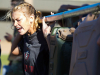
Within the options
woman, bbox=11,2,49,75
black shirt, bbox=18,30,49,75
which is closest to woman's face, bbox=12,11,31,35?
woman, bbox=11,2,49,75

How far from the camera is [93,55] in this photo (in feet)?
4.05

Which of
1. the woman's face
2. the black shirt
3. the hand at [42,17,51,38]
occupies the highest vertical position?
the woman's face

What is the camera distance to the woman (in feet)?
6.82

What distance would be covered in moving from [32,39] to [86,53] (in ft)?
3.26

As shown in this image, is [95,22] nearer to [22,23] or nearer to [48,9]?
[22,23]

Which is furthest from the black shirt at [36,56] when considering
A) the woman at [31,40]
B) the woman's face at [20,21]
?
the woman's face at [20,21]

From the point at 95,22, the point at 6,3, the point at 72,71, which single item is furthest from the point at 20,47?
the point at 6,3

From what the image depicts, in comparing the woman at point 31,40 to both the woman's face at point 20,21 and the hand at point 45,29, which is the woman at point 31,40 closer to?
the woman's face at point 20,21

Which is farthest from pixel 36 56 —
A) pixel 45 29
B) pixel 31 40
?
pixel 45 29

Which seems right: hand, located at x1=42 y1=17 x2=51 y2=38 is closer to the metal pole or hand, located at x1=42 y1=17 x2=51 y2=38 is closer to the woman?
the metal pole

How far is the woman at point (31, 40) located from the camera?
2.08 m

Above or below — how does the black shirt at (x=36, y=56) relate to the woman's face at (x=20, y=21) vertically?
below

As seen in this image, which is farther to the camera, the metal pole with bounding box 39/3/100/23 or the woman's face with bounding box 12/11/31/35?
the woman's face with bounding box 12/11/31/35

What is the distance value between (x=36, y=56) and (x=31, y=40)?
21 centimetres
